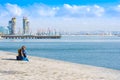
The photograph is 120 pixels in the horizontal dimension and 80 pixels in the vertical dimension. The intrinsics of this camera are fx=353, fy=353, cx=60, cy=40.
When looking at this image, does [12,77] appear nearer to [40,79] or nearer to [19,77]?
[19,77]

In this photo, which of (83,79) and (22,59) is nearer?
(83,79)

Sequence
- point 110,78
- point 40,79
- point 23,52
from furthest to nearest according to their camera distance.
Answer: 1. point 23,52
2. point 110,78
3. point 40,79

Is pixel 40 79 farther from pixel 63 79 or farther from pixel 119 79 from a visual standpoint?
pixel 119 79

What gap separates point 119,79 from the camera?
53.6 ft

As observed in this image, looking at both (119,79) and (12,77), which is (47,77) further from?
(119,79)

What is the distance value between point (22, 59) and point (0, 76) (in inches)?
392

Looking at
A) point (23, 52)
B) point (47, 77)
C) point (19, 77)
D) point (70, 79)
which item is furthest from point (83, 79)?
point (23, 52)

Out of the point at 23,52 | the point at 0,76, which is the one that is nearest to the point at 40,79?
the point at 0,76

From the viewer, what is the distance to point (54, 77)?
16203 mm

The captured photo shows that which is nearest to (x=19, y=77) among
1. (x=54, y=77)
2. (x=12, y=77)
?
(x=12, y=77)

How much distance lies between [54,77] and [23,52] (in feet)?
32.4

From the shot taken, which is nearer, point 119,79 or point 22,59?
point 119,79

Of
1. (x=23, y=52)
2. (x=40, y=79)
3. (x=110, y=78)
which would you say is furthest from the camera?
(x=23, y=52)

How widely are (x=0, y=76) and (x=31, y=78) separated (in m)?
1.44
